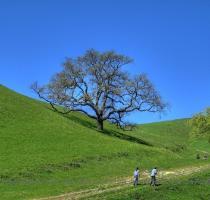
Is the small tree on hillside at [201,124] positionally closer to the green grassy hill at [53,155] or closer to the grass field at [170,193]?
the green grassy hill at [53,155]

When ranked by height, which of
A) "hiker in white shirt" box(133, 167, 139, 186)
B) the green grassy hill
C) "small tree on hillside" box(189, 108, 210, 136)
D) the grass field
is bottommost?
the grass field

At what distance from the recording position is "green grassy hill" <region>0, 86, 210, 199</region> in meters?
55.1

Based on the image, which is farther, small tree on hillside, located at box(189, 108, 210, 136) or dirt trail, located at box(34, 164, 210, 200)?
small tree on hillside, located at box(189, 108, 210, 136)

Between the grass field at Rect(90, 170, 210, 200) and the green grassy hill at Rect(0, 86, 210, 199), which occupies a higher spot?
the green grassy hill at Rect(0, 86, 210, 199)

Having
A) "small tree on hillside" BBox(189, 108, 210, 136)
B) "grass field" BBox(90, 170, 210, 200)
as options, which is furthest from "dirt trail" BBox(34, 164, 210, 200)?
"small tree on hillside" BBox(189, 108, 210, 136)

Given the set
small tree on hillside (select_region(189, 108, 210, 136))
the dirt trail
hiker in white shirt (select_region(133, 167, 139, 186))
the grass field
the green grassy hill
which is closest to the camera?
the grass field

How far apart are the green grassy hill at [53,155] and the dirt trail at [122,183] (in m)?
1.79

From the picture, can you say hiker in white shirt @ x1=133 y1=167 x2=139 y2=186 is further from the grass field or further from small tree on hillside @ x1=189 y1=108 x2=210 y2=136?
small tree on hillside @ x1=189 y1=108 x2=210 y2=136

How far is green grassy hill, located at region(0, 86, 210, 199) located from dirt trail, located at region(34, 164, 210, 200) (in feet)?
5.88

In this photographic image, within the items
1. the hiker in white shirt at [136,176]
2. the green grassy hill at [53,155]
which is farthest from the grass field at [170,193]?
the green grassy hill at [53,155]

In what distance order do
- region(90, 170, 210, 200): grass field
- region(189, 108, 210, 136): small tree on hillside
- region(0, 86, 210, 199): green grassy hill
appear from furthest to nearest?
region(189, 108, 210, 136): small tree on hillside, region(0, 86, 210, 199): green grassy hill, region(90, 170, 210, 200): grass field

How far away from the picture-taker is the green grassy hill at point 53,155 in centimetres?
5512

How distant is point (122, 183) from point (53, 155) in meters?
15.3

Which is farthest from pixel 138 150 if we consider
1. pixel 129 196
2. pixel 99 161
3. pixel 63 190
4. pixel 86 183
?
pixel 129 196
